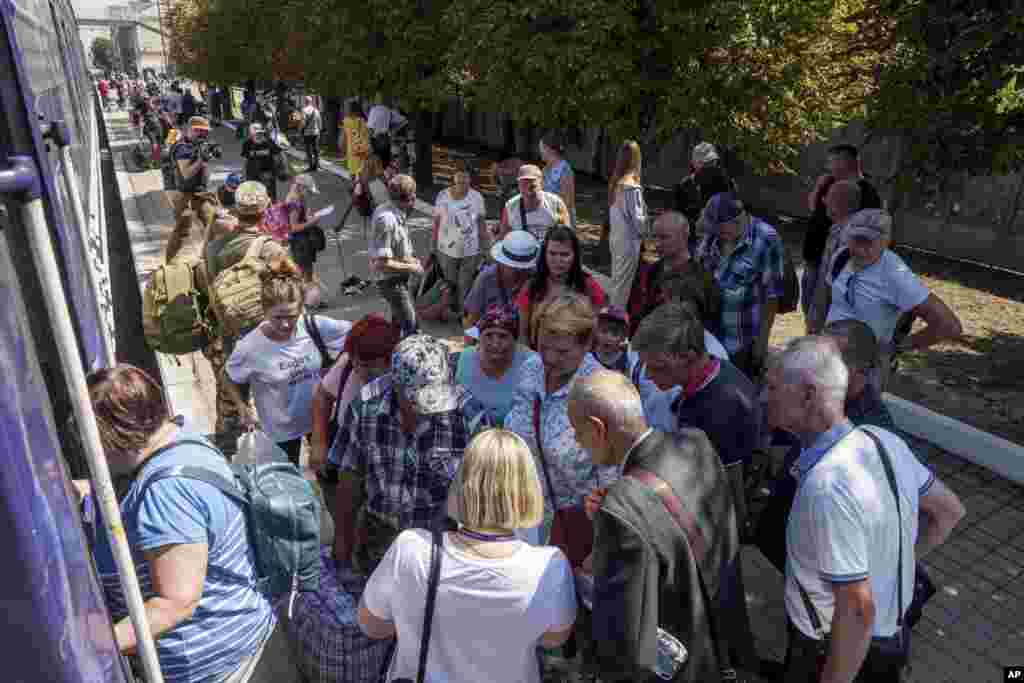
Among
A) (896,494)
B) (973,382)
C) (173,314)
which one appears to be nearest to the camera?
(896,494)

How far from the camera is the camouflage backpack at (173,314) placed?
4.70m

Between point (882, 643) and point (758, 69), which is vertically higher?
point (758, 69)

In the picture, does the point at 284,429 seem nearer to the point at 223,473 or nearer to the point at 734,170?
the point at 223,473

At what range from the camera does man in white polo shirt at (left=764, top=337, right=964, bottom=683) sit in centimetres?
230

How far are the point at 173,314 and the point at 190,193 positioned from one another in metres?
2.61

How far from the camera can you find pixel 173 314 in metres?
4.71

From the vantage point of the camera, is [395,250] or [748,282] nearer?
[748,282]

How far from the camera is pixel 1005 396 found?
6.75 metres

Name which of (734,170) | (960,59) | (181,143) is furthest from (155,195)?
(960,59)

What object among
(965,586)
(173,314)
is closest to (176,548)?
(173,314)

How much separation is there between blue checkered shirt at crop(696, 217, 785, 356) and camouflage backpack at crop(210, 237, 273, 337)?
2845 mm

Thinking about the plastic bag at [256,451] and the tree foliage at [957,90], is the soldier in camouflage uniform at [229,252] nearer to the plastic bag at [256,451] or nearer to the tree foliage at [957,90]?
the plastic bag at [256,451]

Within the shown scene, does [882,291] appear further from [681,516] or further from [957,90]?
[681,516]

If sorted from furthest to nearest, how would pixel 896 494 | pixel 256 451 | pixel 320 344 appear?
1. pixel 320 344
2. pixel 256 451
3. pixel 896 494
